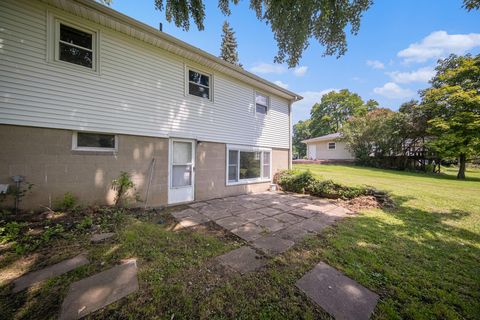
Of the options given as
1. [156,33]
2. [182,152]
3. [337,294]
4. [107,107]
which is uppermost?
[156,33]

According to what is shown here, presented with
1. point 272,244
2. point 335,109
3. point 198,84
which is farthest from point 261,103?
point 335,109

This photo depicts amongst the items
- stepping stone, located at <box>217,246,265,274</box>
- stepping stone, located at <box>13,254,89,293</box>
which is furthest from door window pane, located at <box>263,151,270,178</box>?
stepping stone, located at <box>13,254,89,293</box>

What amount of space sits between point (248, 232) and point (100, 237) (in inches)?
108

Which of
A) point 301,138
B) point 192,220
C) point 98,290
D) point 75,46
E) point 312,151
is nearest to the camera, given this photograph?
point 98,290

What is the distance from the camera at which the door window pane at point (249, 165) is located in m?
7.49

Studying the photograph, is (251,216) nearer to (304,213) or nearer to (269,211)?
(269,211)

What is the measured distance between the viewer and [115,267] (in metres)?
2.46

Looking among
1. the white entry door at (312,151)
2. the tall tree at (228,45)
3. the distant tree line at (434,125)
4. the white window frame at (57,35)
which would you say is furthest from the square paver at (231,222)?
the white entry door at (312,151)

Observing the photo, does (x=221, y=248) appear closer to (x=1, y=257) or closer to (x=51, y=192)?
(x=1, y=257)

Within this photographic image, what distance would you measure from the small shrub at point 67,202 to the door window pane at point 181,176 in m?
2.32

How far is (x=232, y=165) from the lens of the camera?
23.5 feet

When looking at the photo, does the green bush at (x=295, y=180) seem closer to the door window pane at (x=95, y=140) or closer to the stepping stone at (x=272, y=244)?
the stepping stone at (x=272, y=244)

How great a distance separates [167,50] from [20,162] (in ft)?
14.4

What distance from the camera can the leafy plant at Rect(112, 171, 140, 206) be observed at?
462 cm
